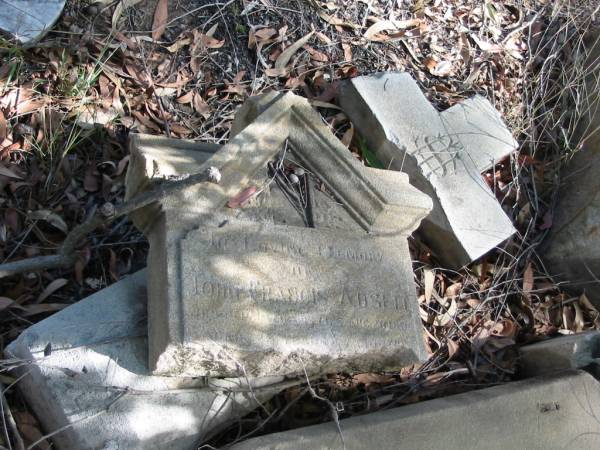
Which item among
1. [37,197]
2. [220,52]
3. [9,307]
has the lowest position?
[9,307]

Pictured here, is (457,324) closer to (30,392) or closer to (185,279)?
(185,279)

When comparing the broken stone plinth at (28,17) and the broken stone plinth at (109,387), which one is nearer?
the broken stone plinth at (109,387)

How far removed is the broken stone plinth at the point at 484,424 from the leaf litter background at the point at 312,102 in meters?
0.16

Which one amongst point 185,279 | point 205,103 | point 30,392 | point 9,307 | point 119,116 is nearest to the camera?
point 185,279

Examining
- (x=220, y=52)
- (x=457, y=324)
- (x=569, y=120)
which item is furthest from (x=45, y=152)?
(x=569, y=120)

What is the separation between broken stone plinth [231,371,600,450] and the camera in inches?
104

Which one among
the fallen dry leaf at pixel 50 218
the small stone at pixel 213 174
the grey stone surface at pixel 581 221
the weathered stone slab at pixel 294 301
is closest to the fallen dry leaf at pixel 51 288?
the fallen dry leaf at pixel 50 218

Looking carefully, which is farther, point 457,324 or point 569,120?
point 569,120

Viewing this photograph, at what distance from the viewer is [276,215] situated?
2801mm

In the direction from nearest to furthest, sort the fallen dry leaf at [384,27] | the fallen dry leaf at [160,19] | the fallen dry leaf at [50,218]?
the fallen dry leaf at [50,218] → the fallen dry leaf at [160,19] → the fallen dry leaf at [384,27]

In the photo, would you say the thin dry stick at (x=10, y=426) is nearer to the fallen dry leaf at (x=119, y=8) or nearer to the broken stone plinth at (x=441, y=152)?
the fallen dry leaf at (x=119, y=8)

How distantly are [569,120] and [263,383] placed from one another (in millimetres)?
2826

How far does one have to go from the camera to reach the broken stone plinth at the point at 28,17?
10.9ft

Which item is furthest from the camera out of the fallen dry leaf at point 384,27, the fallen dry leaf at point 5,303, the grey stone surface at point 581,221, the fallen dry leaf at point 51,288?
the fallen dry leaf at point 384,27
